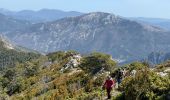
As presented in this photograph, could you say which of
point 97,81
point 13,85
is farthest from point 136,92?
point 13,85

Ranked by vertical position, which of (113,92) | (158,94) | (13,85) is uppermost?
(158,94)

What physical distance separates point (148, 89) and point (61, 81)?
165 feet

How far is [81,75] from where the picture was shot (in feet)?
280

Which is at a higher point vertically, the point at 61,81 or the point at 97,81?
the point at 97,81

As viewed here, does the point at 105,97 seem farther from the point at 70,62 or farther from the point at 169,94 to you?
the point at 70,62

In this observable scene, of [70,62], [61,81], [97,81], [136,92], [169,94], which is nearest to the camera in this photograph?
[169,94]

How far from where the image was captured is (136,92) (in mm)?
34906

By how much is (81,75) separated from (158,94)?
5120 cm

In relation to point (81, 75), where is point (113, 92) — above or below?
above

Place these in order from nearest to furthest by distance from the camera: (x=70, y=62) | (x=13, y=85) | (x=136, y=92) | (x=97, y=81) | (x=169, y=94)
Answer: (x=169, y=94)
(x=136, y=92)
(x=97, y=81)
(x=70, y=62)
(x=13, y=85)

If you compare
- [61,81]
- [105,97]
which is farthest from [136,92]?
[61,81]

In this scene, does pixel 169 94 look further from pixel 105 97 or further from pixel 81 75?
pixel 81 75

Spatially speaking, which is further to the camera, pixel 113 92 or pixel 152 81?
pixel 113 92

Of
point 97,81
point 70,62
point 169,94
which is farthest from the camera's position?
point 70,62
